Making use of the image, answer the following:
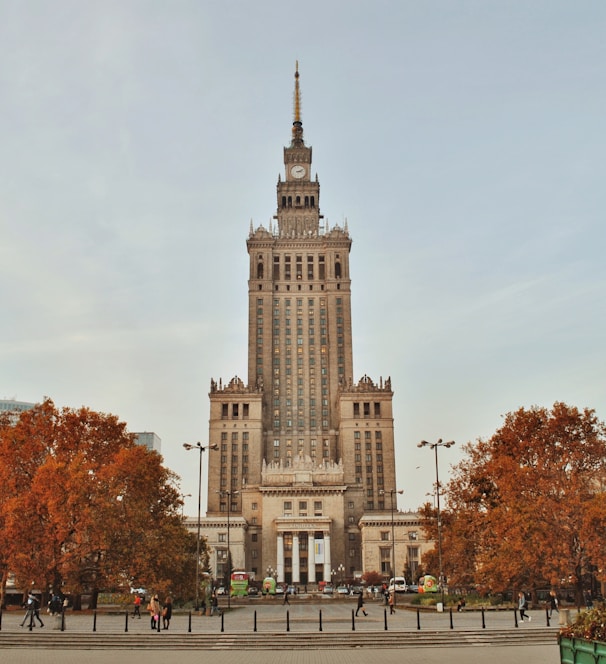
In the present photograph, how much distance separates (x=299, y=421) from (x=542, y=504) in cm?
10265

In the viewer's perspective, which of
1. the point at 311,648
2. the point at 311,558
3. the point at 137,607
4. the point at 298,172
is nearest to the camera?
the point at 311,648

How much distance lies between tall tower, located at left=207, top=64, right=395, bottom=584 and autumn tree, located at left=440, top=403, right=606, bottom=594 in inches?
2861

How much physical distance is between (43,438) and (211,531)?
7930cm

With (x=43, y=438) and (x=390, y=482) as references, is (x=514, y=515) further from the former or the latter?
(x=390, y=482)

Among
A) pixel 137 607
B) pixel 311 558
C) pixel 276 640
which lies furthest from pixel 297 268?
pixel 276 640

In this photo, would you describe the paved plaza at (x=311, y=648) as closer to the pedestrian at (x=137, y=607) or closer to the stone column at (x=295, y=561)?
the pedestrian at (x=137, y=607)

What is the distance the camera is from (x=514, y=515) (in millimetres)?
57000

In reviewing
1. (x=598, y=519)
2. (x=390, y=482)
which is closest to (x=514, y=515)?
(x=598, y=519)

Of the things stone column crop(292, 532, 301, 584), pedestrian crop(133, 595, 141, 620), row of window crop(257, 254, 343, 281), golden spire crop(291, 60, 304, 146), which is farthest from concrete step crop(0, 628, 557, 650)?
golden spire crop(291, 60, 304, 146)

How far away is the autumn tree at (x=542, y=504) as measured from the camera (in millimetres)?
56219

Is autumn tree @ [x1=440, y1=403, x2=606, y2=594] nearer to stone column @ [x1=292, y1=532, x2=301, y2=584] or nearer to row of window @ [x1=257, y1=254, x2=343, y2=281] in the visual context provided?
stone column @ [x1=292, y1=532, x2=301, y2=584]

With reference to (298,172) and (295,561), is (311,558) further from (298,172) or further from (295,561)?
(298,172)

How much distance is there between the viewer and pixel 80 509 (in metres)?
56.2

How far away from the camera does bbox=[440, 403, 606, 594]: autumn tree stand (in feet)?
184
